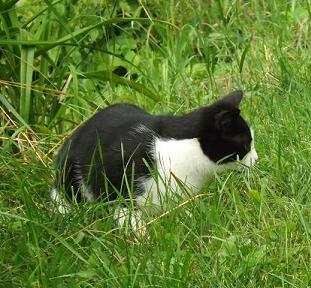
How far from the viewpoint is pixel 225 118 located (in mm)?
3660

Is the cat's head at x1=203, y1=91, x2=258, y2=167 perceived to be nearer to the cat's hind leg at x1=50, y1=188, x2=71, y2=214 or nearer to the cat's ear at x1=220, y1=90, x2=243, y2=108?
the cat's ear at x1=220, y1=90, x2=243, y2=108

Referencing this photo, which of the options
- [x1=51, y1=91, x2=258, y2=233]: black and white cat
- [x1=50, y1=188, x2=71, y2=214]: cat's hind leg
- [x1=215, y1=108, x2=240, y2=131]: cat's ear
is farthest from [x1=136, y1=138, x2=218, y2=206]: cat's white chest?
[x1=50, y1=188, x2=71, y2=214]: cat's hind leg

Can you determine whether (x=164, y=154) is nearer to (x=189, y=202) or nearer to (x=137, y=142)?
(x=137, y=142)

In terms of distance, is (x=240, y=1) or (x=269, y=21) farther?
(x=240, y=1)

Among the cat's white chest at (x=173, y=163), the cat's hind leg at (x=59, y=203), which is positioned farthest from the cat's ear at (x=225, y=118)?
the cat's hind leg at (x=59, y=203)

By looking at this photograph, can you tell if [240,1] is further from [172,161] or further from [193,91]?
[172,161]

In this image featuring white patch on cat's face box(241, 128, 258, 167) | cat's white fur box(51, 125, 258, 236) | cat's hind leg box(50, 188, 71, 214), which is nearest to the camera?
cat's hind leg box(50, 188, 71, 214)

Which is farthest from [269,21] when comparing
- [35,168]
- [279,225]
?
[279,225]

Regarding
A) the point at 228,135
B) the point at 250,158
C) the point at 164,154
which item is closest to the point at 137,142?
the point at 164,154

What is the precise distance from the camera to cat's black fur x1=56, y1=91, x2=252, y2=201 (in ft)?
12.1

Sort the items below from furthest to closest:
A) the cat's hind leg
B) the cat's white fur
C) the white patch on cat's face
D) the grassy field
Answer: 1. the white patch on cat's face
2. the cat's white fur
3. the cat's hind leg
4. the grassy field

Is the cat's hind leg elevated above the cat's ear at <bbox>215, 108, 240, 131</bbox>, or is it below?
below

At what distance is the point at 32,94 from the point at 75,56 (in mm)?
1508

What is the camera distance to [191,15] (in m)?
6.19
